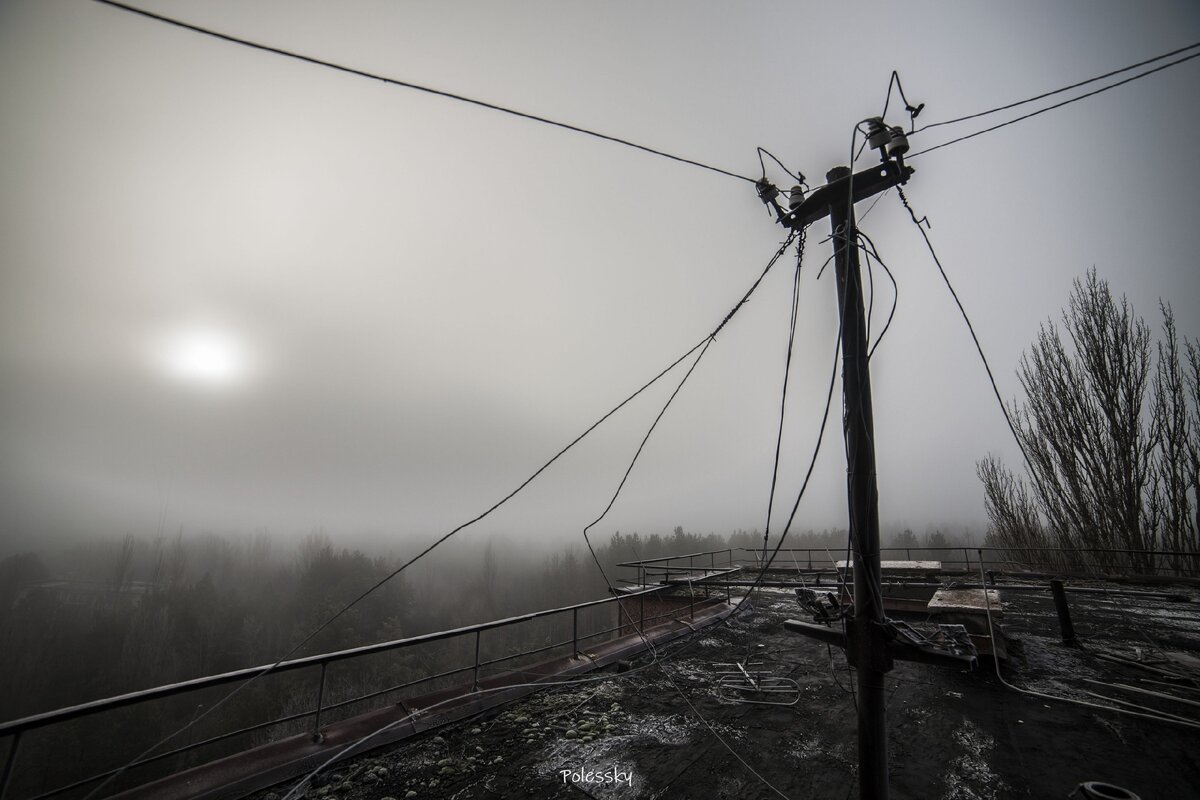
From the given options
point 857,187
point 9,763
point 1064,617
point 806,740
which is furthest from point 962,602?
point 9,763

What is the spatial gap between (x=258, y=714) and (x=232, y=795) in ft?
171

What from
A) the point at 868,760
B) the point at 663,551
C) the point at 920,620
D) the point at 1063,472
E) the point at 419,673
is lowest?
the point at 419,673

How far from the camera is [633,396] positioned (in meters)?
5.45

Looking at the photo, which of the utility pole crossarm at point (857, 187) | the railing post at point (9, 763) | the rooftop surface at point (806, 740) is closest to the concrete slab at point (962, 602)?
the rooftop surface at point (806, 740)

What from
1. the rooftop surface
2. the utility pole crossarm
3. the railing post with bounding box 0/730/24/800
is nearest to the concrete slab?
the rooftop surface

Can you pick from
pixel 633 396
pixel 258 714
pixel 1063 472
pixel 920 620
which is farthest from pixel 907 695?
pixel 258 714

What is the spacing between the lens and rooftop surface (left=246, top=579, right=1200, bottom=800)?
4426 millimetres

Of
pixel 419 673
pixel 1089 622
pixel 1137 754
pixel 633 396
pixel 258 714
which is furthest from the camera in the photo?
pixel 419 673

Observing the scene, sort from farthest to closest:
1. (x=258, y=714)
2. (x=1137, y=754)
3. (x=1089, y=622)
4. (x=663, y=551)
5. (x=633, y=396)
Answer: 1. (x=663, y=551)
2. (x=258, y=714)
3. (x=1089, y=622)
4. (x=633, y=396)
5. (x=1137, y=754)

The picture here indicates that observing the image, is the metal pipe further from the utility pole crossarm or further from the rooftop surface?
the utility pole crossarm

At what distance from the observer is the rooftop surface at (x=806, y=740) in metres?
4.43

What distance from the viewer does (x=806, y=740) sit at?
5266 millimetres

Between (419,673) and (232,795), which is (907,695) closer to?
(232,795)

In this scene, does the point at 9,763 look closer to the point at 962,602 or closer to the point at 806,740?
the point at 806,740
